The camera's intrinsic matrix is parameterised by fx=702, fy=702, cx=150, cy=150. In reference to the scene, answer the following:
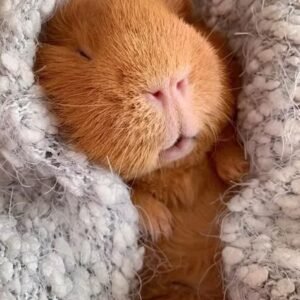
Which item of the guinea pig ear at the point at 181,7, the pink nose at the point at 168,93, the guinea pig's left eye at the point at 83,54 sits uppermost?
the guinea pig ear at the point at 181,7

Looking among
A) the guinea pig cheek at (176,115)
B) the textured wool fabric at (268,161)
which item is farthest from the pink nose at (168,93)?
the textured wool fabric at (268,161)

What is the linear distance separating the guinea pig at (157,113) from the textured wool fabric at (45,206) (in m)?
0.03

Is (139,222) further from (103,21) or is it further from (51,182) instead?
(103,21)

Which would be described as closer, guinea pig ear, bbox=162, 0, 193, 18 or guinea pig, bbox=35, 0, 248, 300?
guinea pig, bbox=35, 0, 248, 300

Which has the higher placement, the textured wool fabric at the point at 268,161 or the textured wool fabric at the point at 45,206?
the textured wool fabric at the point at 268,161

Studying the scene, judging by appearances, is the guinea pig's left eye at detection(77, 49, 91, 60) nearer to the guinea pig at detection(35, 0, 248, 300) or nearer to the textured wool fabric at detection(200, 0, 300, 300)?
the guinea pig at detection(35, 0, 248, 300)

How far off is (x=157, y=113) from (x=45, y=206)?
0.16 meters

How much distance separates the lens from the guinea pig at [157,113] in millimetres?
704

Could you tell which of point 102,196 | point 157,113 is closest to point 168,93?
point 157,113

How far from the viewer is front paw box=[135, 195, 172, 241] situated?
792 millimetres

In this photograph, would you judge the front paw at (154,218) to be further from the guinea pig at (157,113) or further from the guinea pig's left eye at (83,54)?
the guinea pig's left eye at (83,54)

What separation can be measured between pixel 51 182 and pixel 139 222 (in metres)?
0.11

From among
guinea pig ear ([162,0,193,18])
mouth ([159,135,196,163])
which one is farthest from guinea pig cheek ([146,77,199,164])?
guinea pig ear ([162,0,193,18])

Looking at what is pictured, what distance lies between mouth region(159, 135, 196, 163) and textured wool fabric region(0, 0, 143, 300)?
0.18 ft
